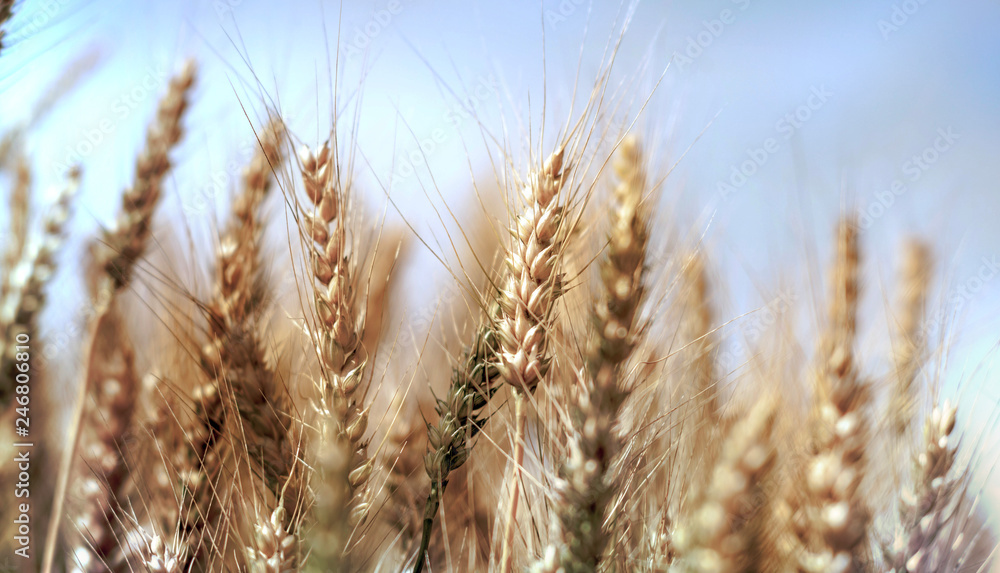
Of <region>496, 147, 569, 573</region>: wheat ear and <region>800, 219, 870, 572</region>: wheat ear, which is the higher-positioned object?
<region>496, 147, 569, 573</region>: wheat ear

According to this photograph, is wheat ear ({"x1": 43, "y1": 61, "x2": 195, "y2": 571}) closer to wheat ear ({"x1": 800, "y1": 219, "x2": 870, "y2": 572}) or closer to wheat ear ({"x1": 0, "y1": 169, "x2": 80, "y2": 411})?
wheat ear ({"x1": 0, "y1": 169, "x2": 80, "y2": 411})

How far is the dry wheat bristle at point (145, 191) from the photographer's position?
1.05 meters

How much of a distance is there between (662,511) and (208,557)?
88cm

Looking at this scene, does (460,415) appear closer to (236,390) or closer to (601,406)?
(601,406)

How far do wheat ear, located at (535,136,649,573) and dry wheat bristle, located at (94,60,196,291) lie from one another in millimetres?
930

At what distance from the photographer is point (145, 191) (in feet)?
3.59

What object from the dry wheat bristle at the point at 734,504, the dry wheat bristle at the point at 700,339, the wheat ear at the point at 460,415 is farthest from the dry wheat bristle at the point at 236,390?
the dry wheat bristle at the point at 700,339

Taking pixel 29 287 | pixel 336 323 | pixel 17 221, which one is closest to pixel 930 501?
pixel 336 323

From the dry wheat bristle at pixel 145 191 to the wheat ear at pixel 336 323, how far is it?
0.45 m

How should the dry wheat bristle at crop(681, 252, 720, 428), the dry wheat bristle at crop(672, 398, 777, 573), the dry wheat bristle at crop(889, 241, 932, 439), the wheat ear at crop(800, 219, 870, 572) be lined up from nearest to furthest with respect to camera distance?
the dry wheat bristle at crop(672, 398, 777, 573) < the wheat ear at crop(800, 219, 870, 572) < the dry wheat bristle at crop(681, 252, 720, 428) < the dry wheat bristle at crop(889, 241, 932, 439)

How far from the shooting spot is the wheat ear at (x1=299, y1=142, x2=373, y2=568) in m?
0.79

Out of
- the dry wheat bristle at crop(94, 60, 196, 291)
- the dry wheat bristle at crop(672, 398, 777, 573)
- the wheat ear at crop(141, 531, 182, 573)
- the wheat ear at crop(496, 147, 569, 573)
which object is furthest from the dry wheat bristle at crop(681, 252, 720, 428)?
the dry wheat bristle at crop(94, 60, 196, 291)

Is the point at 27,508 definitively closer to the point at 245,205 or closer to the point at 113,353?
the point at 113,353

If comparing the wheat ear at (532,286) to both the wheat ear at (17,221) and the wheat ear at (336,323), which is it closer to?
the wheat ear at (336,323)
